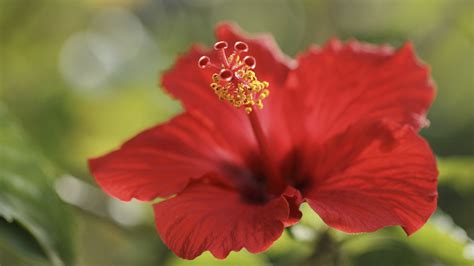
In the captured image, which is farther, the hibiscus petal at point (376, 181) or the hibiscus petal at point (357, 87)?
the hibiscus petal at point (357, 87)

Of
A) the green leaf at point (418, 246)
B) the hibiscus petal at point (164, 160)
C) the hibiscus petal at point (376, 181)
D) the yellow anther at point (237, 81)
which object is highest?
the yellow anther at point (237, 81)

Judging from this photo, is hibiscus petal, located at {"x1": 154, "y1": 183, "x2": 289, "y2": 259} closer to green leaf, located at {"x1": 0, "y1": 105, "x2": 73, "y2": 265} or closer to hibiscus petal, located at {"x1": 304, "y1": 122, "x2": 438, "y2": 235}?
hibiscus petal, located at {"x1": 304, "y1": 122, "x2": 438, "y2": 235}

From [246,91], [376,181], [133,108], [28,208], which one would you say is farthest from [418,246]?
[133,108]

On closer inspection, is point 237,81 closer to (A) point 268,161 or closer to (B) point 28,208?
(A) point 268,161

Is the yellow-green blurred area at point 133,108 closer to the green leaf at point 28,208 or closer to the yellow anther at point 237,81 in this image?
the green leaf at point 28,208

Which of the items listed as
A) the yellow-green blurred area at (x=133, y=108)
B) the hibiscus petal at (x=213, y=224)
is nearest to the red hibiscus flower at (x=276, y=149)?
the hibiscus petal at (x=213, y=224)

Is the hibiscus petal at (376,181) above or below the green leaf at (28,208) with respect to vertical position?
below

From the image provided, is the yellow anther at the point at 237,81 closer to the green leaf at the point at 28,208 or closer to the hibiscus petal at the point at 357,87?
the hibiscus petal at the point at 357,87
